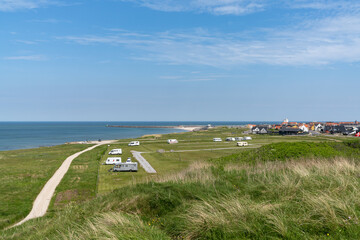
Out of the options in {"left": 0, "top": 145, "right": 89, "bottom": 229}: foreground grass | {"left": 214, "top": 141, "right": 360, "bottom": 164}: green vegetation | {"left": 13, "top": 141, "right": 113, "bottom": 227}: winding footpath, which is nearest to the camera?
{"left": 13, "top": 141, "right": 113, "bottom": 227}: winding footpath

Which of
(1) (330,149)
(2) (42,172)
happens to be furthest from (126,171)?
(1) (330,149)

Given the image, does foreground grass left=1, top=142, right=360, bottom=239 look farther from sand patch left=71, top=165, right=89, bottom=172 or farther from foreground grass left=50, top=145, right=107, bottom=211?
sand patch left=71, top=165, right=89, bottom=172

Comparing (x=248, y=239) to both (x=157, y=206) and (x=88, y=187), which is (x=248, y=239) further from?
(x=88, y=187)

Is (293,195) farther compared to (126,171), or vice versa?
(126,171)

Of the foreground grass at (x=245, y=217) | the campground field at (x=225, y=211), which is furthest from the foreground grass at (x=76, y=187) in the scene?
the foreground grass at (x=245, y=217)

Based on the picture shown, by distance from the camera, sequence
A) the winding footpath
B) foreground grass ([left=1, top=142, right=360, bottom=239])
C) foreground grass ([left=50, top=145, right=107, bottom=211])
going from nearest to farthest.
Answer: foreground grass ([left=1, top=142, right=360, bottom=239]) < the winding footpath < foreground grass ([left=50, top=145, right=107, bottom=211])

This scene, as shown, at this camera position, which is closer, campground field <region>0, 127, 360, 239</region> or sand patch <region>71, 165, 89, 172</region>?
campground field <region>0, 127, 360, 239</region>

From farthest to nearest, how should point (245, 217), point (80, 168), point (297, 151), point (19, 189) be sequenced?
point (80, 168)
point (19, 189)
point (297, 151)
point (245, 217)

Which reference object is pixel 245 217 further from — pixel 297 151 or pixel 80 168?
pixel 80 168

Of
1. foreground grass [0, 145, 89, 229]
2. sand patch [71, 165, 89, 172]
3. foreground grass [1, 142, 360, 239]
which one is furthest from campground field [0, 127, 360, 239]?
sand patch [71, 165, 89, 172]

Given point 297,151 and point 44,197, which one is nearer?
point 297,151

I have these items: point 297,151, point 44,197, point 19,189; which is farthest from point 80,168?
point 297,151
